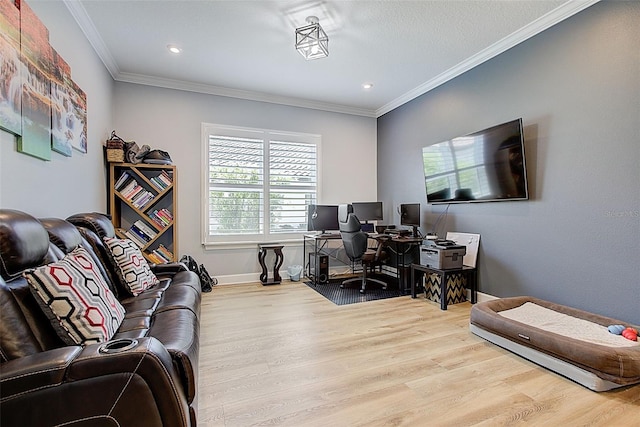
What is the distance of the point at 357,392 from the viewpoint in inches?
71.9

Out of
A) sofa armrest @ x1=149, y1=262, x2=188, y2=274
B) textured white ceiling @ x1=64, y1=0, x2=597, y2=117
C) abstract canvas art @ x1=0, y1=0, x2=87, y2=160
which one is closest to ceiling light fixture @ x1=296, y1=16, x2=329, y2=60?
textured white ceiling @ x1=64, y1=0, x2=597, y2=117

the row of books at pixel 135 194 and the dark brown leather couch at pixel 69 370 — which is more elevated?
the row of books at pixel 135 194

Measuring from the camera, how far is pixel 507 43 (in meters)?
3.15

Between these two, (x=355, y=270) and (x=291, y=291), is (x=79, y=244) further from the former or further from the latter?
(x=355, y=270)

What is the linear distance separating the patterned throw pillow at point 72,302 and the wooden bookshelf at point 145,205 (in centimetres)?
235

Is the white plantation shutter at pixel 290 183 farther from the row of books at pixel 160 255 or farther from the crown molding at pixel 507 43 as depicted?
the crown molding at pixel 507 43

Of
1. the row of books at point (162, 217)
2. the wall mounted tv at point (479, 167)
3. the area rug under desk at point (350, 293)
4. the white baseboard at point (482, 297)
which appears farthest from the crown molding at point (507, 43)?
the row of books at point (162, 217)

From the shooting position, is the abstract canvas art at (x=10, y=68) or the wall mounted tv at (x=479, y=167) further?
the wall mounted tv at (x=479, y=167)

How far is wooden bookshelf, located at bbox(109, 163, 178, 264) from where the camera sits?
3.60 metres

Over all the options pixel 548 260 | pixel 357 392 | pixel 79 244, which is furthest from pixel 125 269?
pixel 548 260

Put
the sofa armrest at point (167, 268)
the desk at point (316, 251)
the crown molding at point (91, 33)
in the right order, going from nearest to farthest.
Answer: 1. the crown molding at point (91, 33)
2. the sofa armrest at point (167, 268)
3. the desk at point (316, 251)

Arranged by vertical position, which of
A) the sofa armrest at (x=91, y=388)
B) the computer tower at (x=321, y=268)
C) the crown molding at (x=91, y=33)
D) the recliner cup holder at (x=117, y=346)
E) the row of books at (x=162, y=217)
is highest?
the crown molding at (x=91, y=33)

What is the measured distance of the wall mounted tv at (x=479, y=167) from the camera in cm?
302

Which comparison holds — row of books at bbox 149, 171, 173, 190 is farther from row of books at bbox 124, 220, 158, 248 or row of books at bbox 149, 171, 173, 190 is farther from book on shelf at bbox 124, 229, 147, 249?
book on shelf at bbox 124, 229, 147, 249
